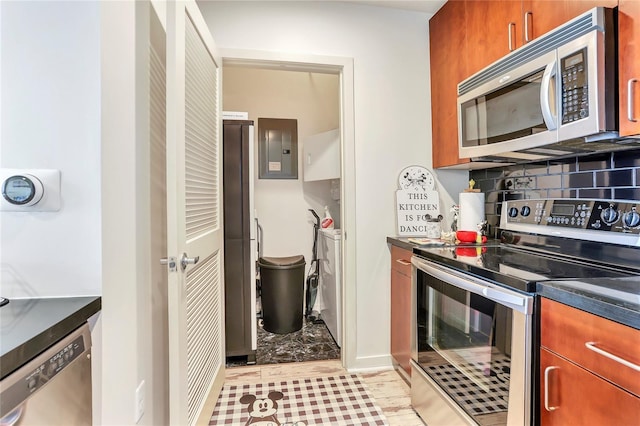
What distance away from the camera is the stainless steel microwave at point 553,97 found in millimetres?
1169

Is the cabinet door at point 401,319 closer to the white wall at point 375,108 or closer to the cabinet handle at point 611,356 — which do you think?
the white wall at point 375,108

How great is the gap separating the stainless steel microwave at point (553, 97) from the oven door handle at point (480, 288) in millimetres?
636

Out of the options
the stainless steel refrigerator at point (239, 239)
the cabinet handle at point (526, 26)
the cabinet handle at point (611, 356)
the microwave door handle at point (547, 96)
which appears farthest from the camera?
the stainless steel refrigerator at point (239, 239)

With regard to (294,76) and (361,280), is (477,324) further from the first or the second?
(294,76)

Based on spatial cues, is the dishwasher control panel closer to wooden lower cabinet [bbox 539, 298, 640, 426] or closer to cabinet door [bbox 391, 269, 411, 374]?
wooden lower cabinet [bbox 539, 298, 640, 426]

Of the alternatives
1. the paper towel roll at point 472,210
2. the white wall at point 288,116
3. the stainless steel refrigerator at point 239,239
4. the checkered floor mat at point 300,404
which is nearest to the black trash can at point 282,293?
the stainless steel refrigerator at point 239,239

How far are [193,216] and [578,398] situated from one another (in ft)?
4.89

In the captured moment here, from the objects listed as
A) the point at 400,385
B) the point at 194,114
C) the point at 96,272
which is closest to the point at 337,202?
the point at 400,385

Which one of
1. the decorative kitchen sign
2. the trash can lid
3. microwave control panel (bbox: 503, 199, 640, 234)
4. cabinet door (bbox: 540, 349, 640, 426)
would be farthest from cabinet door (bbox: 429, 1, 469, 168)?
the trash can lid

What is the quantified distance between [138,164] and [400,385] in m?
1.90

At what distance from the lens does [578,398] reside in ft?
3.03

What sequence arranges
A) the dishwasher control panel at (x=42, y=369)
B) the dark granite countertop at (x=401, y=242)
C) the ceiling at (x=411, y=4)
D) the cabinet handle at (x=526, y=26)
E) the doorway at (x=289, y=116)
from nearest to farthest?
the dishwasher control panel at (x=42, y=369) < the cabinet handle at (x=526, y=26) < the dark granite countertop at (x=401, y=242) < the ceiling at (x=411, y=4) < the doorway at (x=289, y=116)

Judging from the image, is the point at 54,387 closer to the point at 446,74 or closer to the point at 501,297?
the point at 501,297

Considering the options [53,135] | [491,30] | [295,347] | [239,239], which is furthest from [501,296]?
[295,347]
